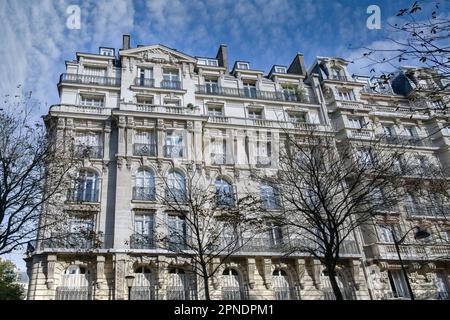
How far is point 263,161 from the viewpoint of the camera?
74.9 ft

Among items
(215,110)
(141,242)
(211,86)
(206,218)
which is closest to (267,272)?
(206,218)

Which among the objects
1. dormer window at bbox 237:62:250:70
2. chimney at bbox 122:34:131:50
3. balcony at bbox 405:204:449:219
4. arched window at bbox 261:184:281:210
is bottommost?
balcony at bbox 405:204:449:219

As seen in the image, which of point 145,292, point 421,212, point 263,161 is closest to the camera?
point 145,292

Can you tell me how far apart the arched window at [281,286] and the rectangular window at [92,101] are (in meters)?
15.0

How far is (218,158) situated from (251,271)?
23.6ft

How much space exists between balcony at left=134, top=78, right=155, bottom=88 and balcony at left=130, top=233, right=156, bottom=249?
1052 centimetres

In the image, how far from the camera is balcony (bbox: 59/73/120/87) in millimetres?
23219

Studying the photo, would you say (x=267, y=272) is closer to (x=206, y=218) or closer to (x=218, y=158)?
(x=206, y=218)

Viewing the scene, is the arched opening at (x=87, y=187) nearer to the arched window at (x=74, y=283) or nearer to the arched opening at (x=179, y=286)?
the arched window at (x=74, y=283)

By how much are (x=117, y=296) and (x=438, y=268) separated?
18.6 meters

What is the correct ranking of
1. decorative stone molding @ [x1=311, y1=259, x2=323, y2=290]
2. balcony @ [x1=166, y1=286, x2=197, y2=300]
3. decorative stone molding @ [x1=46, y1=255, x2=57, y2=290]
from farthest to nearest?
1. decorative stone molding @ [x1=311, y1=259, x2=323, y2=290]
2. balcony @ [x1=166, y1=286, x2=197, y2=300]
3. decorative stone molding @ [x1=46, y1=255, x2=57, y2=290]

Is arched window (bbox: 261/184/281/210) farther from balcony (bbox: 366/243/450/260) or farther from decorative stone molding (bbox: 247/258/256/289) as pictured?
balcony (bbox: 366/243/450/260)

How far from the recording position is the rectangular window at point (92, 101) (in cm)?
2325

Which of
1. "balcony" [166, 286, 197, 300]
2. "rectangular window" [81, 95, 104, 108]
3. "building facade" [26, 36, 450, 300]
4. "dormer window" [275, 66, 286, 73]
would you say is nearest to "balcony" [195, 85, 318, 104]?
"building facade" [26, 36, 450, 300]
